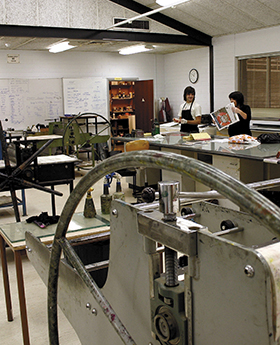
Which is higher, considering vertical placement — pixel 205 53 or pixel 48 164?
pixel 205 53

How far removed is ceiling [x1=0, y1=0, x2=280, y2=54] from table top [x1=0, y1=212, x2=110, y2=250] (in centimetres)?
567

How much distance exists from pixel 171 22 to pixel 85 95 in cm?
301

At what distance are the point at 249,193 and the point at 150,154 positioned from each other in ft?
0.73

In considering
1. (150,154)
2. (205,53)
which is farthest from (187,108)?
(150,154)

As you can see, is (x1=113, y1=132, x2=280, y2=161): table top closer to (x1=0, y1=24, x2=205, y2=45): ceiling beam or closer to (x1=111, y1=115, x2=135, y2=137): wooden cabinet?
(x1=0, y1=24, x2=205, y2=45): ceiling beam

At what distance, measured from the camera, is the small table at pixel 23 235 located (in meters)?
2.42

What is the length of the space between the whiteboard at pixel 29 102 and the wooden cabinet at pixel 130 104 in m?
1.75

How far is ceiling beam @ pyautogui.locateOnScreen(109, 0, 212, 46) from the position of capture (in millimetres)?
8852

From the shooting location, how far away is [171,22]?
924cm

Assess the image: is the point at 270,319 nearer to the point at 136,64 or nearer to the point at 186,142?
the point at 186,142

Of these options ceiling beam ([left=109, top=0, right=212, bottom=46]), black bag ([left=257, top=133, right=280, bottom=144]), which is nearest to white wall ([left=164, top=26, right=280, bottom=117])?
ceiling beam ([left=109, top=0, right=212, bottom=46])

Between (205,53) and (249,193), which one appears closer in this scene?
(249,193)

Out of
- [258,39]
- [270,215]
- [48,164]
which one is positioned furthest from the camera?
[258,39]

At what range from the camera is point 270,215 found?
0.55 meters
